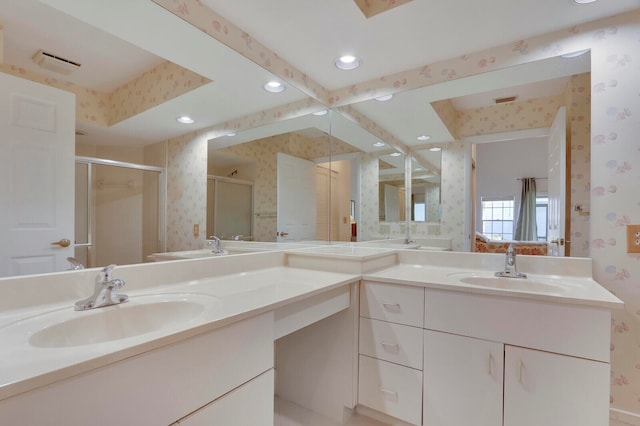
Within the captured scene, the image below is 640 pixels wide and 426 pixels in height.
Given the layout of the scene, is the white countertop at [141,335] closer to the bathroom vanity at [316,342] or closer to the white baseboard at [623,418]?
the bathroom vanity at [316,342]

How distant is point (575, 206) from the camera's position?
1.54 metres

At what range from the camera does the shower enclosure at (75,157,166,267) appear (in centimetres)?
99

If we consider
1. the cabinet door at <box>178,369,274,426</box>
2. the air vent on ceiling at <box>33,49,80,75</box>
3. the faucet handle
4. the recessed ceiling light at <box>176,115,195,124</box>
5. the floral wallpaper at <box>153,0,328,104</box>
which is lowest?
the cabinet door at <box>178,369,274,426</box>

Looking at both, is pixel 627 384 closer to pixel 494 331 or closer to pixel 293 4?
pixel 494 331

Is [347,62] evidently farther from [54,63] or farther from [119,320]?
[119,320]

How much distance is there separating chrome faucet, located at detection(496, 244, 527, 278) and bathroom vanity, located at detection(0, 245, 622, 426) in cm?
4

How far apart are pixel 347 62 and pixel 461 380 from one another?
184cm

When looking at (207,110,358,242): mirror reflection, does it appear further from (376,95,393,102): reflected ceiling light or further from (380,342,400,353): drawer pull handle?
(380,342,400,353): drawer pull handle

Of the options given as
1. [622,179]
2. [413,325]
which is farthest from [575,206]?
[413,325]

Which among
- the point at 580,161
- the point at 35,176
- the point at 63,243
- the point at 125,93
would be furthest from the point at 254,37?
the point at 580,161

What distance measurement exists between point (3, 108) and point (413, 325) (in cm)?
167

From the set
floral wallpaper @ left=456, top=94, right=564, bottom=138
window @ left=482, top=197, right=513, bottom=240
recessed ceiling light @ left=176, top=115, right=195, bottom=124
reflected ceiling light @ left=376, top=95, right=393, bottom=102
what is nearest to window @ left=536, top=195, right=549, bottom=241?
window @ left=482, top=197, right=513, bottom=240

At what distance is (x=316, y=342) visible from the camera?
171 centimetres

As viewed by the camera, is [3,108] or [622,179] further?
[622,179]
